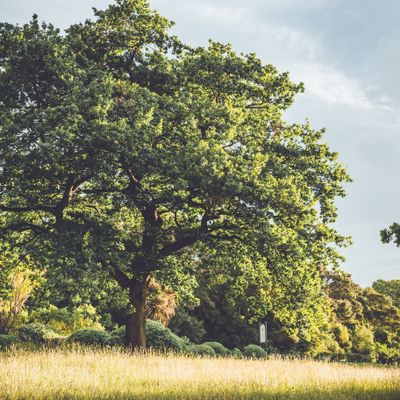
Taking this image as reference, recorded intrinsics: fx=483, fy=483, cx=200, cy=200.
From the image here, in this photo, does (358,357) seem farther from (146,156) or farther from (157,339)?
(146,156)

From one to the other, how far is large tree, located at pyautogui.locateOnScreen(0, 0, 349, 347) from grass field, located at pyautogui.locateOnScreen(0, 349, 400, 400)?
3565mm

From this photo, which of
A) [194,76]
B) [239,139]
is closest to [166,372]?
[239,139]

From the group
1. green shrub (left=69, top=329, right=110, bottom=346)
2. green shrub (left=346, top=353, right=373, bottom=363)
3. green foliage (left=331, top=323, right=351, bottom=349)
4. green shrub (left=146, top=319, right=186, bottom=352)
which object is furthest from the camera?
green shrub (left=346, top=353, right=373, bottom=363)

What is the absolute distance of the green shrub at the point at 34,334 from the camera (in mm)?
25120

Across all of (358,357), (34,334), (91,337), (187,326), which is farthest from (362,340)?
(34,334)

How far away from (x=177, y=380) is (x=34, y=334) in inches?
610

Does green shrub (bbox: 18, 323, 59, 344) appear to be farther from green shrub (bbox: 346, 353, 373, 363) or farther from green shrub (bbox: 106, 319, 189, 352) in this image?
green shrub (bbox: 346, 353, 373, 363)

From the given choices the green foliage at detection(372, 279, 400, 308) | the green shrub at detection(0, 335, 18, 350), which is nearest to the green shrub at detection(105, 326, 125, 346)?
Answer: the green shrub at detection(0, 335, 18, 350)

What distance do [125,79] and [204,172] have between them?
6.32 m

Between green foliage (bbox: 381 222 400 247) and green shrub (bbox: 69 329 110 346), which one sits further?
green shrub (bbox: 69 329 110 346)

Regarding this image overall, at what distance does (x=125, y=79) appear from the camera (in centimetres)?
1973

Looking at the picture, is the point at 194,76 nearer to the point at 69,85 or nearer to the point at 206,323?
the point at 69,85

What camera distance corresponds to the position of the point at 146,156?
1633cm

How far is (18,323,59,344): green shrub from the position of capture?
25.1 m
